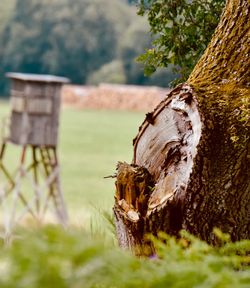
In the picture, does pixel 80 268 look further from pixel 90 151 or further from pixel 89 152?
pixel 90 151

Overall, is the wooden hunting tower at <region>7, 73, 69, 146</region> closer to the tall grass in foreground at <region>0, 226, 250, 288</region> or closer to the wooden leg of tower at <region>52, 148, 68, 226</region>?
the wooden leg of tower at <region>52, 148, 68, 226</region>

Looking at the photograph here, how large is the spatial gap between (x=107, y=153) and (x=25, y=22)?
21501 millimetres

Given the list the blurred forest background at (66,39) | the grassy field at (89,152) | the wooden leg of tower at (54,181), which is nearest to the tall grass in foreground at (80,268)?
the grassy field at (89,152)

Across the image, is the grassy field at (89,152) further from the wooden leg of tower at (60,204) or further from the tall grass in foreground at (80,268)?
the tall grass in foreground at (80,268)

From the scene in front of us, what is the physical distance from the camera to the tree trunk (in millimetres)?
2145

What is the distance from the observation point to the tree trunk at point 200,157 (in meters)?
2.15

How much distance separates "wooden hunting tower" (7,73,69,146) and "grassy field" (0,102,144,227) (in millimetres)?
1029

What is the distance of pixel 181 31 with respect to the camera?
3.02 m

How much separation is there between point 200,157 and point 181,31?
3.28 feet

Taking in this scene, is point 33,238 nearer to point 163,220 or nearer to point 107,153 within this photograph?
point 163,220

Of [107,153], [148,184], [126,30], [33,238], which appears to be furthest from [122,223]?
[126,30]

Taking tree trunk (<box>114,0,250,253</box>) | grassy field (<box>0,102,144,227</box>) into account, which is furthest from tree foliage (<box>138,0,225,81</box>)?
grassy field (<box>0,102,144,227</box>)

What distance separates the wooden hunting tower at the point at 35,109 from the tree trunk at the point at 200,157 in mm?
6120

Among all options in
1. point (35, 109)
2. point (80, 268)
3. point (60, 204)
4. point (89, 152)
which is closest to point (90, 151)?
point (89, 152)
